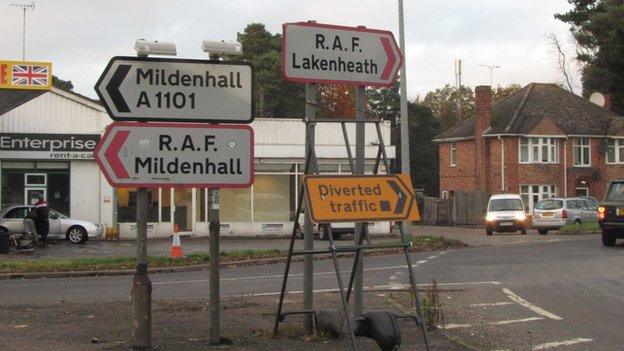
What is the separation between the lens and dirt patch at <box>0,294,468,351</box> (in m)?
7.77

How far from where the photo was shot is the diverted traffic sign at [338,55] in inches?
300

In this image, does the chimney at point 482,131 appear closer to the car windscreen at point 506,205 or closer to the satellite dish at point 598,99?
the satellite dish at point 598,99

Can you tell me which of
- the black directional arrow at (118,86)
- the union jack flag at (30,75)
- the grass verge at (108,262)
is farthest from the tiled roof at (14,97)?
the black directional arrow at (118,86)

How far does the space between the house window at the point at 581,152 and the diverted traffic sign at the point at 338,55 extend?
4795 cm

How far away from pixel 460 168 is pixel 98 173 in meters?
30.6

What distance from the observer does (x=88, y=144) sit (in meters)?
32.8

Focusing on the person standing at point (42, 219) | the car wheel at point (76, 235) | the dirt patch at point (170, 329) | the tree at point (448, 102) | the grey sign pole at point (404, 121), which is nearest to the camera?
the dirt patch at point (170, 329)

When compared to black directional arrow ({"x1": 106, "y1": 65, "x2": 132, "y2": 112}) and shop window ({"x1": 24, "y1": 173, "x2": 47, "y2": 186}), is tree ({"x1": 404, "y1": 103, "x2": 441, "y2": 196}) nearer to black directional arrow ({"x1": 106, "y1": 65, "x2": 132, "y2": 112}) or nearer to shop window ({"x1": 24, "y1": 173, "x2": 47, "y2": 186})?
shop window ({"x1": 24, "y1": 173, "x2": 47, "y2": 186})

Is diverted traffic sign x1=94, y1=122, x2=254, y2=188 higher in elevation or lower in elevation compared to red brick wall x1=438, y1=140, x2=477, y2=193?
lower

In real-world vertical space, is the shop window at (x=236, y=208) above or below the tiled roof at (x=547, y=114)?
below

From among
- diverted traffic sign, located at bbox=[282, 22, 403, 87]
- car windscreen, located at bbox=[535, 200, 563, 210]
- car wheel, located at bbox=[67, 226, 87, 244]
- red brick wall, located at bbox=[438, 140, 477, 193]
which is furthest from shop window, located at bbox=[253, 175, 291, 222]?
diverted traffic sign, located at bbox=[282, 22, 403, 87]

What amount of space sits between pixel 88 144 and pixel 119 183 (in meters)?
26.7

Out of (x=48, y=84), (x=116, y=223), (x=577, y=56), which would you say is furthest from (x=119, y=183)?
(x=577, y=56)

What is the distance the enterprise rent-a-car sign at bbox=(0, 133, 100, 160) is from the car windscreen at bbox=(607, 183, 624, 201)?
19858 mm
